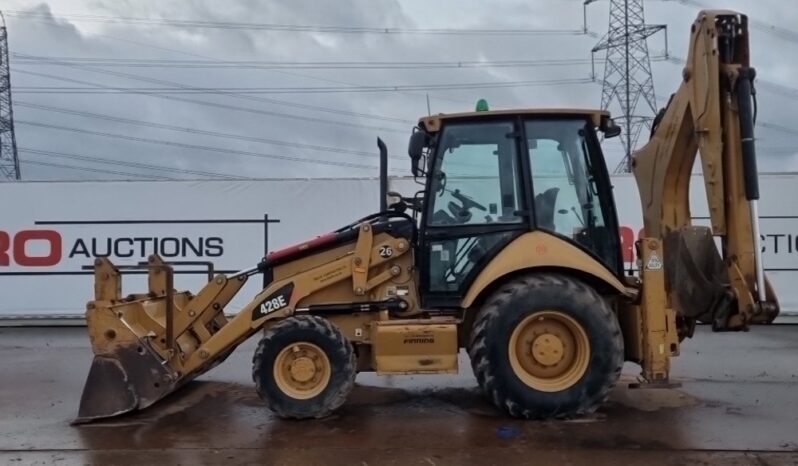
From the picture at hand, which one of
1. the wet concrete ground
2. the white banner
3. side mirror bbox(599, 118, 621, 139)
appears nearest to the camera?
the wet concrete ground

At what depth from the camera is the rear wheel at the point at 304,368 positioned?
6473 millimetres

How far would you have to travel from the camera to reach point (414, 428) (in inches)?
251

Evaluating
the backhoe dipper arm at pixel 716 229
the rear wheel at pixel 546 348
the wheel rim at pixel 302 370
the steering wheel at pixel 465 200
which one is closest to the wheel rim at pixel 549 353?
the rear wheel at pixel 546 348

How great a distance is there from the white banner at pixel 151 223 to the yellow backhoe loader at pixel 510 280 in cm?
654

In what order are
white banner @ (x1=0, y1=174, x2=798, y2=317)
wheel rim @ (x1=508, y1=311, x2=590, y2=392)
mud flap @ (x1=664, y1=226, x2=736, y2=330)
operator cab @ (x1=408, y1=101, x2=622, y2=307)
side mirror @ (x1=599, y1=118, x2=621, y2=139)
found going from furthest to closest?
white banner @ (x1=0, y1=174, x2=798, y2=317)
side mirror @ (x1=599, y1=118, x2=621, y2=139)
operator cab @ (x1=408, y1=101, x2=622, y2=307)
wheel rim @ (x1=508, y1=311, x2=590, y2=392)
mud flap @ (x1=664, y1=226, x2=736, y2=330)

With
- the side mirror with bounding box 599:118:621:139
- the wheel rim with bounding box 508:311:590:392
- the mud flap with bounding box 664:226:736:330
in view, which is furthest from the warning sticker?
the side mirror with bounding box 599:118:621:139

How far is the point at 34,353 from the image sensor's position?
10.9m

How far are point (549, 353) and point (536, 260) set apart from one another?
2.44 feet

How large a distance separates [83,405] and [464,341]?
3214 millimetres

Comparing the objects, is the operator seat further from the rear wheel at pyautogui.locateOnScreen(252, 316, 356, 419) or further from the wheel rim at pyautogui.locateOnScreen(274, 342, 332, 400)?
the wheel rim at pyautogui.locateOnScreen(274, 342, 332, 400)

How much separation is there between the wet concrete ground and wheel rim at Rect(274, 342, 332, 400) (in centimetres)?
27

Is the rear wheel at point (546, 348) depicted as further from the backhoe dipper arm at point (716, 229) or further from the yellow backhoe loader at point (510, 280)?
the backhoe dipper arm at point (716, 229)

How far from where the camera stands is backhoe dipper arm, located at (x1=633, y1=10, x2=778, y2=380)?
19.9 ft

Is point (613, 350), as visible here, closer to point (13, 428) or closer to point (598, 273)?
point (598, 273)
